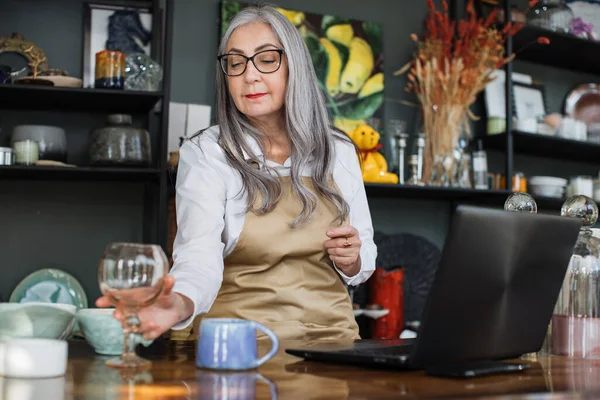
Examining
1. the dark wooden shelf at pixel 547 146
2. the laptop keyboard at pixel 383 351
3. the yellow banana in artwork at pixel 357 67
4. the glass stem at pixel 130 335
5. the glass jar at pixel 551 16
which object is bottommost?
the laptop keyboard at pixel 383 351

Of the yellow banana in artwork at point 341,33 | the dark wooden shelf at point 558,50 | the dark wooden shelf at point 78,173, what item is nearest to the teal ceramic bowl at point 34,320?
the dark wooden shelf at point 78,173

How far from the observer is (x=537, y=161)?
4.51 meters

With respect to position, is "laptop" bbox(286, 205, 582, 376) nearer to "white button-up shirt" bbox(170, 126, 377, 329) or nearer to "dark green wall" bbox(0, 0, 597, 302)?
"white button-up shirt" bbox(170, 126, 377, 329)

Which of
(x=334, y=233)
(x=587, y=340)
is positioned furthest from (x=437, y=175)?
(x=587, y=340)

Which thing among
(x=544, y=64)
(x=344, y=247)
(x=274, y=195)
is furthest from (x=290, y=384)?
(x=544, y=64)

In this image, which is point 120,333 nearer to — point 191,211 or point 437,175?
point 191,211

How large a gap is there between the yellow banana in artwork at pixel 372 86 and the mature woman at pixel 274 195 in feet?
5.56

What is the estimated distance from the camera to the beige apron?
1987 mm

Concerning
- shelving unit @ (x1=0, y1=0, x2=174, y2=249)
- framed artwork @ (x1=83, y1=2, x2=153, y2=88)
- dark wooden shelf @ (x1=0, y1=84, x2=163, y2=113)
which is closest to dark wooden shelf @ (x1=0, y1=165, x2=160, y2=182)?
shelving unit @ (x1=0, y1=0, x2=174, y2=249)

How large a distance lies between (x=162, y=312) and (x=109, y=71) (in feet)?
6.68

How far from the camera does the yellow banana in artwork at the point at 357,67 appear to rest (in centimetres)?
392

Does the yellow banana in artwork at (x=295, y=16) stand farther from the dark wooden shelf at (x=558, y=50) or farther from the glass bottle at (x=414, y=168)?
the dark wooden shelf at (x=558, y=50)

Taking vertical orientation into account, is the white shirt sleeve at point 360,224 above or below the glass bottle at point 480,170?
below

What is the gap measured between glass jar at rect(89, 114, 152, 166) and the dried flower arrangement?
4.38 ft
